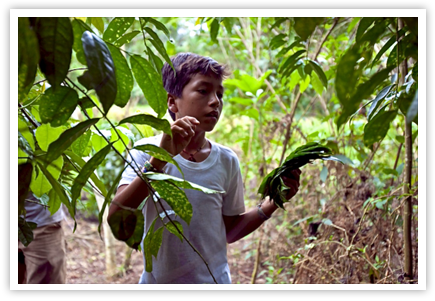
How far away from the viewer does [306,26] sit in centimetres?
43

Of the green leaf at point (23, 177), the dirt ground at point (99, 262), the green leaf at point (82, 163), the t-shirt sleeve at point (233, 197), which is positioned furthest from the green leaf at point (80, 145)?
the dirt ground at point (99, 262)

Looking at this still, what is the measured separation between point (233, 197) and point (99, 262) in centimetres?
220

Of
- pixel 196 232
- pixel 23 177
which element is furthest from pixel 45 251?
pixel 23 177

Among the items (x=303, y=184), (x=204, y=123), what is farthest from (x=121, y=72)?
(x=303, y=184)

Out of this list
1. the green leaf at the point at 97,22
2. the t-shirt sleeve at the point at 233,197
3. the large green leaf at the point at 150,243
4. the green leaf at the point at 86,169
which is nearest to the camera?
the green leaf at the point at 86,169

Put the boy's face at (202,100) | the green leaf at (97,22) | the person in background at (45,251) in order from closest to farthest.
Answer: the green leaf at (97,22) < the boy's face at (202,100) < the person in background at (45,251)

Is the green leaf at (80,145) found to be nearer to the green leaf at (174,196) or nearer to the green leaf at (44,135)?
the green leaf at (44,135)

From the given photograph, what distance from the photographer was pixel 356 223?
1.40 metres

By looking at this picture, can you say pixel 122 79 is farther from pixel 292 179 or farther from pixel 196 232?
pixel 196 232

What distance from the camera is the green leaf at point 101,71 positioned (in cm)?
34

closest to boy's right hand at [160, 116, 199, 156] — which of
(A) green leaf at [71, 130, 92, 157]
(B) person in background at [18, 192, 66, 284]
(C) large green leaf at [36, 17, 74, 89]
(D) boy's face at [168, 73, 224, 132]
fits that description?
(A) green leaf at [71, 130, 92, 157]

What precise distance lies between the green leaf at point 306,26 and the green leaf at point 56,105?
271mm

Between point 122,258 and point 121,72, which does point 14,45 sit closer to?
point 121,72
